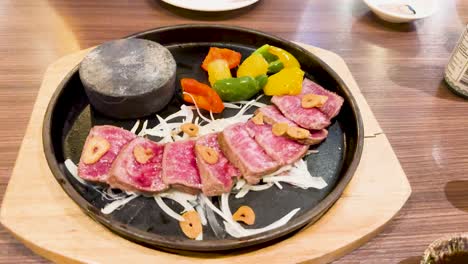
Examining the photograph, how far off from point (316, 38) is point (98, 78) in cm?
153

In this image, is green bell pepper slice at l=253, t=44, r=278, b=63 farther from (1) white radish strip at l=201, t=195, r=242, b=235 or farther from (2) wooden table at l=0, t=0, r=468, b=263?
(1) white radish strip at l=201, t=195, r=242, b=235

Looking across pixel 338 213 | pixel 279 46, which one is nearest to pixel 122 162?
pixel 338 213

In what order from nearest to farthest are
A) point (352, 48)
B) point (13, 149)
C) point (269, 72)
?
point (13, 149), point (269, 72), point (352, 48)

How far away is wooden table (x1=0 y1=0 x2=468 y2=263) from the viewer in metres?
1.86

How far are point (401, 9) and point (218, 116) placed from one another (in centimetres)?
174

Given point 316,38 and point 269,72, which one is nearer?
point 269,72

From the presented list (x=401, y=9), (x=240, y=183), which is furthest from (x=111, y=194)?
(x=401, y=9)

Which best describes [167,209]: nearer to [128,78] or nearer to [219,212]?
[219,212]

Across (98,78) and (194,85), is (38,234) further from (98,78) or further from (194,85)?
(194,85)

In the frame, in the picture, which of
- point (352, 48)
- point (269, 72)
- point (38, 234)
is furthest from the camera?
point (352, 48)

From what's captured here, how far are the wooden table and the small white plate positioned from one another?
0.10 m

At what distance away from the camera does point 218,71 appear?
2.37 m

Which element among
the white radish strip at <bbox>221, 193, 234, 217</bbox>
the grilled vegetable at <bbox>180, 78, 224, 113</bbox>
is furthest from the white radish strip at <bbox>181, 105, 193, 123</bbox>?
the white radish strip at <bbox>221, 193, 234, 217</bbox>

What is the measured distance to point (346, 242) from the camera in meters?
1.66
